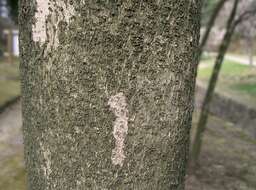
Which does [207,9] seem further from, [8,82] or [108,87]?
[108,87]

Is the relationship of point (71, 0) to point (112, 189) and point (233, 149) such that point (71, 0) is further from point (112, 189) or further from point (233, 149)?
point (233, 149)

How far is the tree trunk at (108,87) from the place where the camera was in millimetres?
776

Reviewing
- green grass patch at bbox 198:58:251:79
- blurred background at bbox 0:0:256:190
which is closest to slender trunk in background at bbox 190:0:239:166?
blurred background at bbox 0:0:256:190

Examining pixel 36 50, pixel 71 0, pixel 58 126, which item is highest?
pixel 71 0

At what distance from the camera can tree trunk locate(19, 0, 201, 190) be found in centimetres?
78

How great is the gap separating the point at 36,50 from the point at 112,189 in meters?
0.34

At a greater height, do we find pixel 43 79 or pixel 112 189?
pixel 43 79

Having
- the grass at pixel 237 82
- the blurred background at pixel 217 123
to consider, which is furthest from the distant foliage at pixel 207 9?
the grass at pixel 237 82

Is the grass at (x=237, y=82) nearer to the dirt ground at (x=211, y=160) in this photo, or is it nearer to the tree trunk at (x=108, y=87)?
the dirt ground at (x=211, y=160)

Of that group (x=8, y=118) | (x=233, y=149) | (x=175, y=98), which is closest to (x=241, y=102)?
(x=233, y=149)

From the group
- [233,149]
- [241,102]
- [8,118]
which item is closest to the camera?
[233,149]

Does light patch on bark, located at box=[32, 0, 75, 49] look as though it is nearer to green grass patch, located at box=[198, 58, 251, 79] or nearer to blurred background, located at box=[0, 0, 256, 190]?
blurred background, located at box=[0, 0, 256, 190]

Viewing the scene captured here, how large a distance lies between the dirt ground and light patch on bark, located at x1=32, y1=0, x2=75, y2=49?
353 centimetres

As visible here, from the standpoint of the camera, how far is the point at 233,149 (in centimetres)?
630
